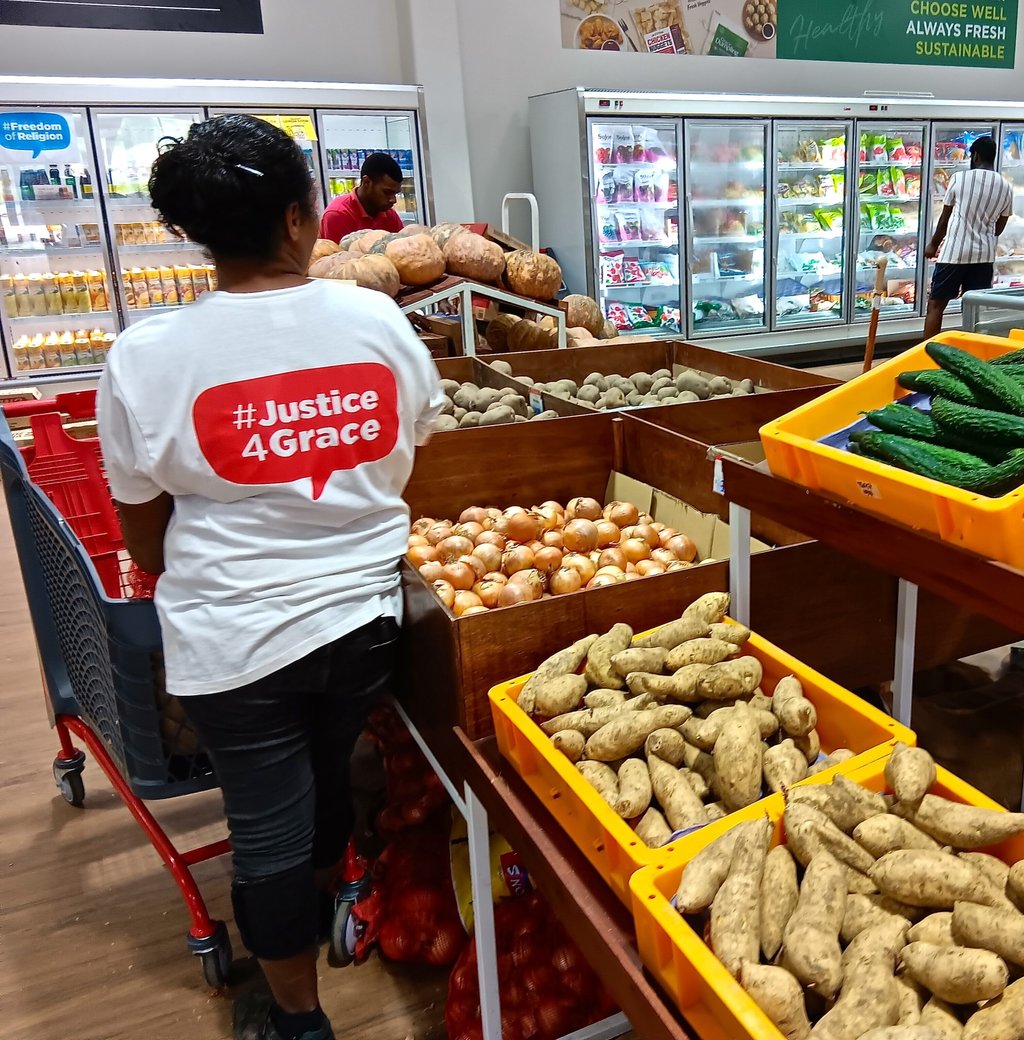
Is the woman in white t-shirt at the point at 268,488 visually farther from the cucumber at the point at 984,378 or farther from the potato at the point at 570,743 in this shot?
the cucumber at the point at 984,378

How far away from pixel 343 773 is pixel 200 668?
43cm

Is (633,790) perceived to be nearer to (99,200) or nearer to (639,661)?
(639,661)

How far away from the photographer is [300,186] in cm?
135

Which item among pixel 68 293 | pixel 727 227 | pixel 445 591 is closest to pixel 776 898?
pixel 445 591

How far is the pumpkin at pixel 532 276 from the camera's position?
3834 mm

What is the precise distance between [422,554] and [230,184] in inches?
35.8

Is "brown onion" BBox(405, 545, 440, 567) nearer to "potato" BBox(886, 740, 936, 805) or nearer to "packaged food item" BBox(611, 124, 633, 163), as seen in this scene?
"potato" BBox(886, 740, 936, 805)

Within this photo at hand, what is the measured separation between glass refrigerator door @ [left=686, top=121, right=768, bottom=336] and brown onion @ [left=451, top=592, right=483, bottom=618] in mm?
5725

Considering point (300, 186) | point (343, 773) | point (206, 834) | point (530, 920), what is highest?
point (300, 186)

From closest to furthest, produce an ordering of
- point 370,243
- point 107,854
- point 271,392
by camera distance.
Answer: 1. point 271,392
2. point 107,854
3. point 370,243

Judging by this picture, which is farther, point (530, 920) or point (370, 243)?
→ point (370, 243)

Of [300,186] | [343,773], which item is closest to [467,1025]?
[343,773]

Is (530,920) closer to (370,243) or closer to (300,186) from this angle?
(300,186)

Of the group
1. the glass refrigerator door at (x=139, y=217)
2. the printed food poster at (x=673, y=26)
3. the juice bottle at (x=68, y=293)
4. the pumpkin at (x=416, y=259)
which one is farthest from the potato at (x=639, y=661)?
the printed food poster at (x=673, y=26)
